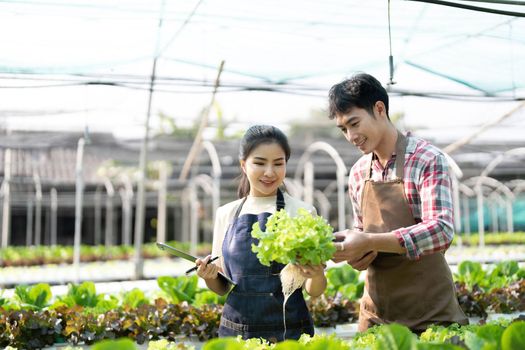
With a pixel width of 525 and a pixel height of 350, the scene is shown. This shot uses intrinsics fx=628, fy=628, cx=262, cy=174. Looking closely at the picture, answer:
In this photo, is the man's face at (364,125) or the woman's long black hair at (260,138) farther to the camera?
the woman's long black hair at (260,138)

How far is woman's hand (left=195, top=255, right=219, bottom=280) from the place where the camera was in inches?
93.8

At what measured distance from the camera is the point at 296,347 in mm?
1570

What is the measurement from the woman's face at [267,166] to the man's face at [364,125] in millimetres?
Result: 294

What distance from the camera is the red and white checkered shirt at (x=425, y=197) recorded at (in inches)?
89.3

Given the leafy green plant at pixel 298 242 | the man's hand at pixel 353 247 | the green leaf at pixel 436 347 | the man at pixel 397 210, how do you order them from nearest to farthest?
1. the green leaf at pixel 436 347
2. the leafy green plant at pixel 298 242
3. the man's hand at pixel 353 247
4. the man at pixel 397 210

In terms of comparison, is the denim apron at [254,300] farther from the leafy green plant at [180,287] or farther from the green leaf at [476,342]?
the leafy green plant at [180,287]

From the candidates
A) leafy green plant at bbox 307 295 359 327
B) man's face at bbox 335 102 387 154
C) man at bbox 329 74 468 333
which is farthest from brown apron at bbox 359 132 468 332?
leafy green plant at bbox 307 295 359 327

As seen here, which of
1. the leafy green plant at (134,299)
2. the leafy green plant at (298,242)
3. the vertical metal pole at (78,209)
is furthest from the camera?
the vertical metal pole at (78,209)

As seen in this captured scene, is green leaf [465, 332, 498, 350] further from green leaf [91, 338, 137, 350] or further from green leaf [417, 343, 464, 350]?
green leaf [91, 338, 137, 350]

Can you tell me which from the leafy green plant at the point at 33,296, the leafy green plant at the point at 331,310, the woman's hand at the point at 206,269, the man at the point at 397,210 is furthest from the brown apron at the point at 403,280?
the leafy green plant at the point at 33,296

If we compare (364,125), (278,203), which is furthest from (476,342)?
(278,203)

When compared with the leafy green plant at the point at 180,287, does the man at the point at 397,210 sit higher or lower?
higher

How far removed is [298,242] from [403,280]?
654 millimetres

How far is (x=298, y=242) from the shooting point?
2053mm
